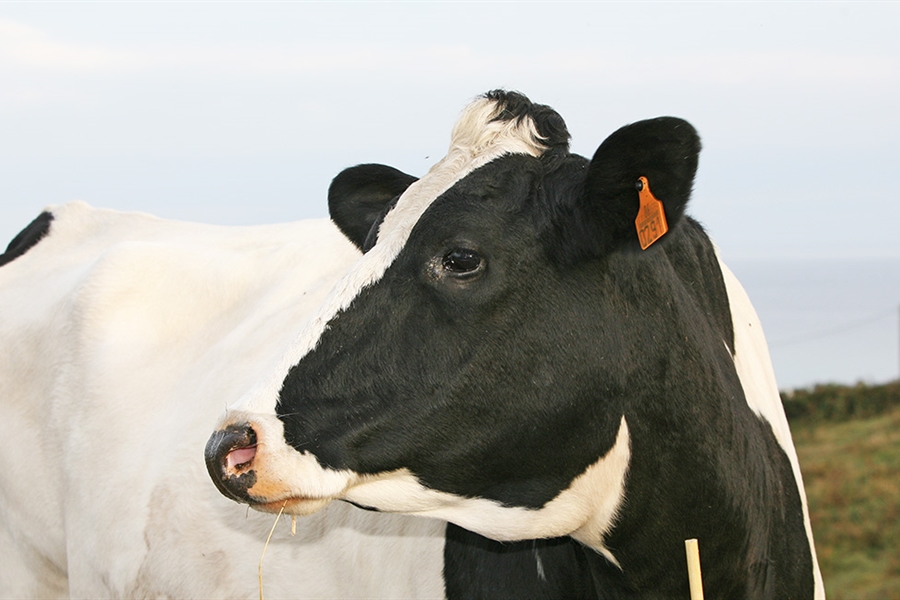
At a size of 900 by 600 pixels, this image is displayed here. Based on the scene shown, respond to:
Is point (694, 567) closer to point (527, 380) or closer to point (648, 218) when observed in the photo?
point (527, 380)

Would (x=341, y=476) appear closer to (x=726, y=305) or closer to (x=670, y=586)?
(x=670, y=586)

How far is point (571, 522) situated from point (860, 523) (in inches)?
330

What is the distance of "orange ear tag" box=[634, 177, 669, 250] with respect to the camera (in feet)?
8.64

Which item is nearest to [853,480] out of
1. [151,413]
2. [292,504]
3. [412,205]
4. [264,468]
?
[151,413]

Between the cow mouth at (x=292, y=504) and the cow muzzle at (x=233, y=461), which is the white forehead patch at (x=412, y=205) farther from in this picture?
the cow mouth at (x=292, y=504)

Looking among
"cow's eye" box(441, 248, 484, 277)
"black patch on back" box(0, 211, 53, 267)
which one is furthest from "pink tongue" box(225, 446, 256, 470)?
"black patch on back" box(0, 211, 53, 267)

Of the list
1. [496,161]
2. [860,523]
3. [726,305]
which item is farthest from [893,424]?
[496,161]

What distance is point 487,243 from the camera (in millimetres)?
2715

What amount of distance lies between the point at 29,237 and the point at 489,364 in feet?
14.6

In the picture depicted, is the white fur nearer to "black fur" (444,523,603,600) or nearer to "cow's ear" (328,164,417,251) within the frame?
"black fur" (444,523,603,600)

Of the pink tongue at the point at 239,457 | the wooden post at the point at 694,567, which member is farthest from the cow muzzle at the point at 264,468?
the wooden post at the point at 694,567

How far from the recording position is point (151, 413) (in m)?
4.89

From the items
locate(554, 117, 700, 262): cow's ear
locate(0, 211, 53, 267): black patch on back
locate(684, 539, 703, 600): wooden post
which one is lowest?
locate(684, 539, 703, 600): wooden post

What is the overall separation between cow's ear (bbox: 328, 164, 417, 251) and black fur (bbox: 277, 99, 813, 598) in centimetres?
94
